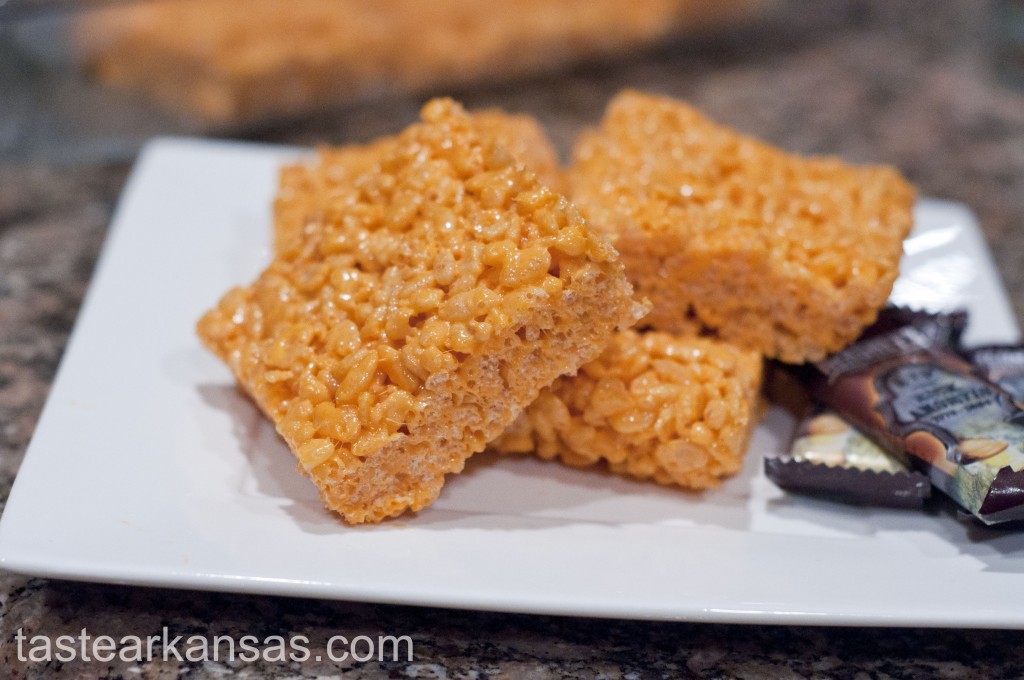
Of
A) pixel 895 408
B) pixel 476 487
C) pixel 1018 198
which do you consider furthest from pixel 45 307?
pixel 1018 198

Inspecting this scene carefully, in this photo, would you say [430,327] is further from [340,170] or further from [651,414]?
[340,170]

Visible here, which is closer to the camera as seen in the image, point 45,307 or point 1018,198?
point 45,307

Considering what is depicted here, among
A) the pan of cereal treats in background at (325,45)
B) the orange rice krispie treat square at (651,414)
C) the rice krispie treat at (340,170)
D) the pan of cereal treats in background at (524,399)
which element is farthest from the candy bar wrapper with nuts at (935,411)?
the pan of cereal treats in background at (325,45)

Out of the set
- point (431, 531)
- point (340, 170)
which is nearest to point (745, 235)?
point (431, 531)

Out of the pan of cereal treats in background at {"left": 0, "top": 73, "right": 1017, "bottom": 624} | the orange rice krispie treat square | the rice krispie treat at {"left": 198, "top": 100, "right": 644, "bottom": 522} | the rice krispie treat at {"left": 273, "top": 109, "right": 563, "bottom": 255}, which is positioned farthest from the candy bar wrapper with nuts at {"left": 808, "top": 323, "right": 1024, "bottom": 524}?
the rice krispie treat at {"left": 273, "top": 109, "right": 563, "bottom": 255}

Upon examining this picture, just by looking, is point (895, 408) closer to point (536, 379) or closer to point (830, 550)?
point (830, 550)

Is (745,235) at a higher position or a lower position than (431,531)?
higher

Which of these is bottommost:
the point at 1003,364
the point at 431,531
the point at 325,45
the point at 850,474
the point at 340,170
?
the point at 431,531
